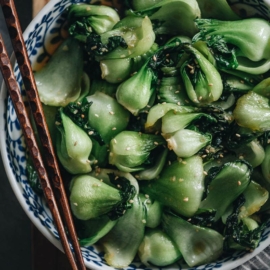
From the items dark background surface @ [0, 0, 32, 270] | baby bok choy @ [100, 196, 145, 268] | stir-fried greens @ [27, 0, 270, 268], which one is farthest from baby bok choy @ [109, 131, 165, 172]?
dark background surface @ [0, 0, 32, 270]

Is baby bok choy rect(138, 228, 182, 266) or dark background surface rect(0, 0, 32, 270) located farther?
dark background surface rect(0, 0, 32, 270)

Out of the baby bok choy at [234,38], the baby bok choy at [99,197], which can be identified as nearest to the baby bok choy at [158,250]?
the baby bok choy at [99,197]

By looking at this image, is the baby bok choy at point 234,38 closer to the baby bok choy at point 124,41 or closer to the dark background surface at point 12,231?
the baby bok choy at point 124,41

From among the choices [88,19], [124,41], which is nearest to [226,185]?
[124,41]

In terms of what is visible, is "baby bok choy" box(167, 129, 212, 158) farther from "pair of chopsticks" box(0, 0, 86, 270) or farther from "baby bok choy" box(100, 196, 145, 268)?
"pair of chopsticks" box(0, 0, 86, 270)

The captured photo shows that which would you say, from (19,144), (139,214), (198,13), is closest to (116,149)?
(139,214)

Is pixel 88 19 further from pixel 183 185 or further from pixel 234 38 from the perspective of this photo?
pixel 183 185
